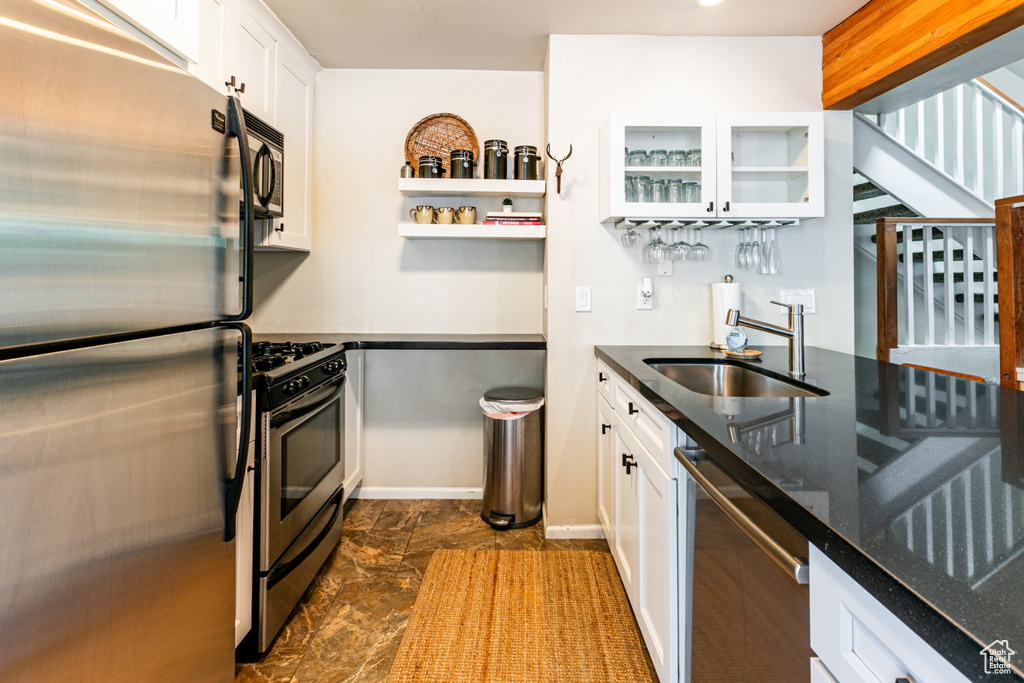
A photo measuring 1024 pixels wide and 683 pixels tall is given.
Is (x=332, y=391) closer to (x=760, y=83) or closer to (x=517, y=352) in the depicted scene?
(x=517, y=352)

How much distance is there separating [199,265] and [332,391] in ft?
3.69

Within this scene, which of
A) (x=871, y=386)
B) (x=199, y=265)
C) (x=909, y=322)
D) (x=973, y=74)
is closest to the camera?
(x=199, y=265)

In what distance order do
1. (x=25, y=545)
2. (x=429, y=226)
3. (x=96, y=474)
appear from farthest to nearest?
(x=429, y=226), (x=96, y=474), (x=25, y=545)

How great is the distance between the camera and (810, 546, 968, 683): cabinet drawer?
47 centimetres

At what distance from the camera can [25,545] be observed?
718 millimetres

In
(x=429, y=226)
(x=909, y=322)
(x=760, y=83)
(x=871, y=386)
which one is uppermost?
(x=760, y=83)

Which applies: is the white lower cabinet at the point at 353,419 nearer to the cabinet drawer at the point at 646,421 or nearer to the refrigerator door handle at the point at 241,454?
the refrigerator door handle at the point at 241,454

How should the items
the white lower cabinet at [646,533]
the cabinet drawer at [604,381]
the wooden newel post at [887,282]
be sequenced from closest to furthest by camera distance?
the white lower cabinet at [646,533] < the cabinet drawer at [604,381] < the wooden newel post at [887,282]

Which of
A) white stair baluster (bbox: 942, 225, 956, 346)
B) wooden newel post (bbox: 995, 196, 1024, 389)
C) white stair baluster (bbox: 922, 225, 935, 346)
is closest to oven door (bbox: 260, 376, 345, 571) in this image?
wooden newel post (bbox: 995, 196, 1024, 389)

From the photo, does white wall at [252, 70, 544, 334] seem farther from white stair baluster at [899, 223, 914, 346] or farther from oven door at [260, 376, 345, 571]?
white stair baluster at [899, 223, 914, 346]

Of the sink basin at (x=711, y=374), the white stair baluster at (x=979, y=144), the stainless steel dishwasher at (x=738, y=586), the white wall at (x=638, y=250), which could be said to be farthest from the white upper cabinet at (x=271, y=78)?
the white stair baluster at (x=979, y=144)

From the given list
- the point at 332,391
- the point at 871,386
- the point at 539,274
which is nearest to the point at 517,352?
the point at 539,274

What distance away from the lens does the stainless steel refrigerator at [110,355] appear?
2.32 ft

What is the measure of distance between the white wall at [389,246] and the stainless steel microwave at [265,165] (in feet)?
2.01
